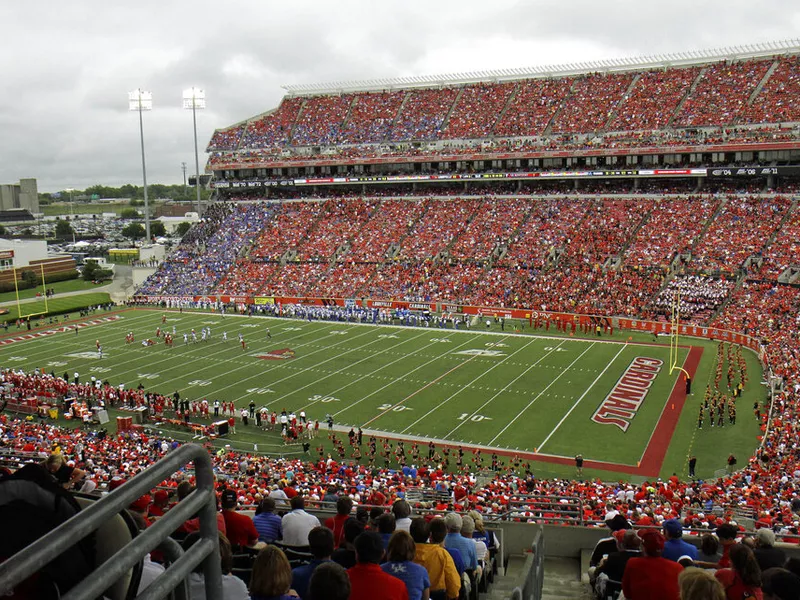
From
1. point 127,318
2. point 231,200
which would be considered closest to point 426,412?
point 127,318

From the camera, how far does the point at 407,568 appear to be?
4.51 meters

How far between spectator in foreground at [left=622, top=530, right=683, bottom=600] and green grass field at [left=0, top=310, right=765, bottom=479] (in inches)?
620

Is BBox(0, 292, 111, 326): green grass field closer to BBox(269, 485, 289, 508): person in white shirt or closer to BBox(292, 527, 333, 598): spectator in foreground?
BBox(269, 485, 289, 508): person in white shirt

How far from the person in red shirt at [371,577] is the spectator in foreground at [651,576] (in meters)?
1.76

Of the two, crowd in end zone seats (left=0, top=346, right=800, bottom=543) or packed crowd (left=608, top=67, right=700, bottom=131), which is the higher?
packed crowd (left=608, top=67, right=700, bottom=131)

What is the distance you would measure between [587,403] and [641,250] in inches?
829

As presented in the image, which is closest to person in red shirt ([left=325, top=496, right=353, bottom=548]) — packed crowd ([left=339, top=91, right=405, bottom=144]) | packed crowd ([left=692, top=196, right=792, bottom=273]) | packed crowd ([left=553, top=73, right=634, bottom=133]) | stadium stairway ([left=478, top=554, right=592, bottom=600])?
stadium stairway ([left=478, top=554, right=592, bottom=600])

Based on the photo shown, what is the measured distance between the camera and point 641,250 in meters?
44.3

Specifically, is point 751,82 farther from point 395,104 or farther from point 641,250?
point 395,104

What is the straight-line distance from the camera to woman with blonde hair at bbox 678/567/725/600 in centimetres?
355

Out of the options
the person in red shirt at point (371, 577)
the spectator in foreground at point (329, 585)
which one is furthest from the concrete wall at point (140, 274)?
the spectator in foreground at point (329, 585)

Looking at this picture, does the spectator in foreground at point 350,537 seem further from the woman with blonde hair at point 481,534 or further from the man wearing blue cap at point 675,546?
the man wearing blue cap at point 675,546

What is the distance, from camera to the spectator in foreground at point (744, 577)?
4367 mm

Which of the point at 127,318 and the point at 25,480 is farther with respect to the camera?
the point at 127,318
